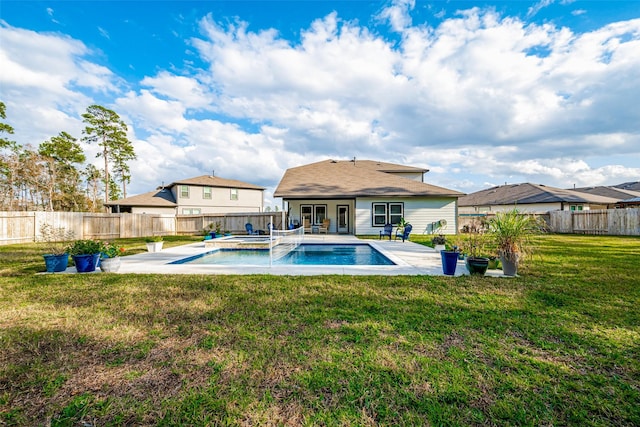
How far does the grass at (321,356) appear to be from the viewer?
2.00m

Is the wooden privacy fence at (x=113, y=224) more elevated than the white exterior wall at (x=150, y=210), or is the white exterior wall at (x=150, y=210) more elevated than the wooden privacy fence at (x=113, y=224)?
the white exterior wall at (x=150, y=210)

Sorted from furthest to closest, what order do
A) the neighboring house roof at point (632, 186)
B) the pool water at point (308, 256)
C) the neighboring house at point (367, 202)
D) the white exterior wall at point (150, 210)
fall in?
the neighboring house roof at point (632, 186) → the white exterior wall at point (150, 210) → the neighboring house at point (367, 202) → the pool water at point (308, 256)

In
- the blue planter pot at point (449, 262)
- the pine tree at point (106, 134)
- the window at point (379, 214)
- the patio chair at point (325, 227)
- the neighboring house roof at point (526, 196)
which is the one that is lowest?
the blue planter pot at point (449, 262)

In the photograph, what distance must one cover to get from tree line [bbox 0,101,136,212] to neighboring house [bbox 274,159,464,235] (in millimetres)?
23121

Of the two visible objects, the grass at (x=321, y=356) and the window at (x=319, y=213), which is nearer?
the grass at (x=321, y=356)

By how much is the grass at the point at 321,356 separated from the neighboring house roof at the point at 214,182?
27.2m

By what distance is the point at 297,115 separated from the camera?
64.3 feet

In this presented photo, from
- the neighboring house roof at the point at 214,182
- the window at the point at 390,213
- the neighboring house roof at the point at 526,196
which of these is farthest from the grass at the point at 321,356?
the neighboring house roof at the point at 214,182

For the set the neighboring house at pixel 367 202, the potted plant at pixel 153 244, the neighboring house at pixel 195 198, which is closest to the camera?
the potted plant at pixel 153 244

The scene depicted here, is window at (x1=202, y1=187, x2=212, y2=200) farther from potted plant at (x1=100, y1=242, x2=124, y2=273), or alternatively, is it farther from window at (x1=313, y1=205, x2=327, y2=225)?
potted plant at (x1=100, y1=242, x2=124, y2=273)

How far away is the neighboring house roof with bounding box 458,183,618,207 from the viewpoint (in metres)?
26.0

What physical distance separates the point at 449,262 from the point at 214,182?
99.3 feet

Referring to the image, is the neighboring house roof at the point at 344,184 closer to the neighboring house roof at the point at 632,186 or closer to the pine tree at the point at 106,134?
the pine tree at the point at 106,134

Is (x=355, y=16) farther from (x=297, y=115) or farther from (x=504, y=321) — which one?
(x=504, y=321)
